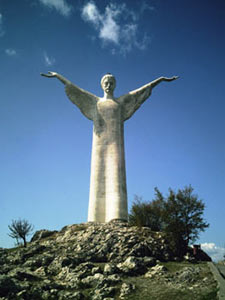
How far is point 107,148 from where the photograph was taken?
20.6 metres

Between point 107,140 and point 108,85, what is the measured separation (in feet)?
14.8

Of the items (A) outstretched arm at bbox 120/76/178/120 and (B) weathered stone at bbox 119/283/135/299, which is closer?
(B) weathered stone at bbox 119/283/135/299

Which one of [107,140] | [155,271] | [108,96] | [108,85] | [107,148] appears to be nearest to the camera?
[155,271]

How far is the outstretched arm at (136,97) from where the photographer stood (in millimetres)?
22527

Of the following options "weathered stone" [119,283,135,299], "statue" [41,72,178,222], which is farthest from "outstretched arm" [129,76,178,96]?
"weathered stone" [119,283,135,299]

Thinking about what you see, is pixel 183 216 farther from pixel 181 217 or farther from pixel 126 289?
pixel 126 289

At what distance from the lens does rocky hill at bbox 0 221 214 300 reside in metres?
10.3

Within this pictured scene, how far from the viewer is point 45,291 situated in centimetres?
1023

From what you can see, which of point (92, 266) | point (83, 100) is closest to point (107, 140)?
point (83, 100)

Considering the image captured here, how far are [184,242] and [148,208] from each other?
312 inches

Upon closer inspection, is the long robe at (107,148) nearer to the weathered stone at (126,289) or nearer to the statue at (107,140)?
the statue at (107,140)

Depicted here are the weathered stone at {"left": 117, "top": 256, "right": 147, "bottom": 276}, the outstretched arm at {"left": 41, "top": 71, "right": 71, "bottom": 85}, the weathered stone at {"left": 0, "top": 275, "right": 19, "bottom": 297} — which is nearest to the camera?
the weathered stone at {"left": 0, "top": 275, "right": 19, "bottom": 297}

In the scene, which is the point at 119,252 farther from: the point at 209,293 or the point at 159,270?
the point at 209,293

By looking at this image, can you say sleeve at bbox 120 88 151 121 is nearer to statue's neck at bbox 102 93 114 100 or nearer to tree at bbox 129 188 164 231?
statue's neck at bbox 102 93 114 100
